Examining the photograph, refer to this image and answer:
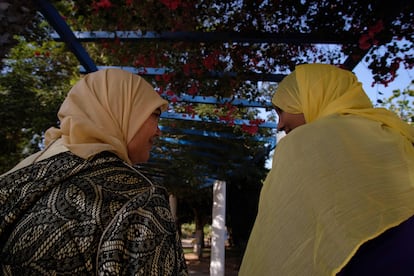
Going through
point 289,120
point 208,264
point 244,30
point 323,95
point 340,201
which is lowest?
point 208,264

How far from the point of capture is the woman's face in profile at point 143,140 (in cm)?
154

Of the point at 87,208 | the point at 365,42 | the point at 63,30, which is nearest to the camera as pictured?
the point at 87,208

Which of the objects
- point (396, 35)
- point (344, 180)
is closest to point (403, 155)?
point (344, 180)

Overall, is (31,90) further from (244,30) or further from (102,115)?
(102,115)

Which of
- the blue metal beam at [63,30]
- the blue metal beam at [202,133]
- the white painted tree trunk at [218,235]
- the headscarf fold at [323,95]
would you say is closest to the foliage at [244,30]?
the blue metal beam at [63,30]

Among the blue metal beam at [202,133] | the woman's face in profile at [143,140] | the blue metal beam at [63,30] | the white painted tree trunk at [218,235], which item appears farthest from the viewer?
the white painted tree trunk at [218,235]

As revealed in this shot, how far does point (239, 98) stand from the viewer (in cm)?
564

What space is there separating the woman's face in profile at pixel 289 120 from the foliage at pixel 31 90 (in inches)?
272

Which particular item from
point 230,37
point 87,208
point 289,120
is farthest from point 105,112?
point 230,37

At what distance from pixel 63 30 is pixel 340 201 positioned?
3.82 m

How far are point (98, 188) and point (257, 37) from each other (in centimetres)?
315

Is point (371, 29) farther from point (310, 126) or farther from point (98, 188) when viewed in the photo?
point (98, 188)

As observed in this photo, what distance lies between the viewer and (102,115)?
1455 mm

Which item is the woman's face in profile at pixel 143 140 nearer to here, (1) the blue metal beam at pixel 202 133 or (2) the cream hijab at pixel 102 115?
(2) the cream hijab at pixel 102 115
